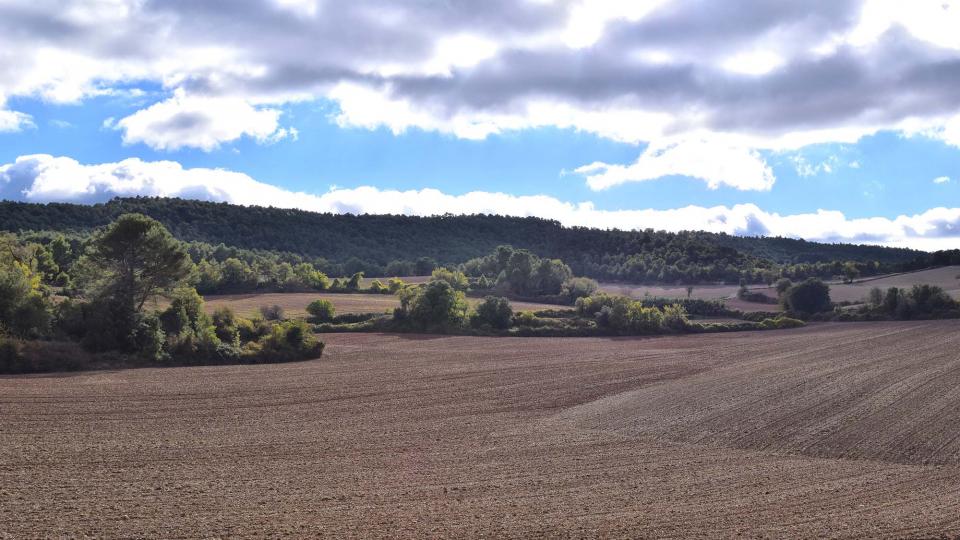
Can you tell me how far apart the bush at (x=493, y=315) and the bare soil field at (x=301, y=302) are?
9787 millimetres

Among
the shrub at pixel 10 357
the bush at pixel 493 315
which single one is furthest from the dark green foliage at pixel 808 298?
the shrub at pixel 10 357

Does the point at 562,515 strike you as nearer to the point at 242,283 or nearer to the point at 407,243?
the point at 242,283

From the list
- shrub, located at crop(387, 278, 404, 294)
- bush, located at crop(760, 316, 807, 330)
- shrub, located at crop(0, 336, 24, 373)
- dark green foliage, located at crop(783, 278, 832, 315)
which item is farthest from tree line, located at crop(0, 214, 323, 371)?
dark green foliage, located at crop(783, 278, 832, 315)

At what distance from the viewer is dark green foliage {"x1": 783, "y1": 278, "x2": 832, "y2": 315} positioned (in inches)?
3310

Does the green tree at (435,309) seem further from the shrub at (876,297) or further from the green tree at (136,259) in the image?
the shrub at (876,297)

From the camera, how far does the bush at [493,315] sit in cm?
7219

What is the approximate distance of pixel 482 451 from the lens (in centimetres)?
2534

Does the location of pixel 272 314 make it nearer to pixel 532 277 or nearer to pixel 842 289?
pixel 532 277

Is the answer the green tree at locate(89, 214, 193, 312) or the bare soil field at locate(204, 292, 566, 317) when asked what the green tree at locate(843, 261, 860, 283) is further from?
the green tree at locate(89, 214, 193, 312)

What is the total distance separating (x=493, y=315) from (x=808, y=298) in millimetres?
35905

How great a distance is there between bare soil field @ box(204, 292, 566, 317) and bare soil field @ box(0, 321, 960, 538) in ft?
98.9

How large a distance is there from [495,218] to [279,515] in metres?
181

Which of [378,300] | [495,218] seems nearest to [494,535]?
[378,300]

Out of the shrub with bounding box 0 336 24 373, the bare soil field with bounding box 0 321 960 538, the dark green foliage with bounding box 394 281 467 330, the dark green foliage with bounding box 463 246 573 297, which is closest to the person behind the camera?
the bare soil field with bounding box 0 321 960 538
